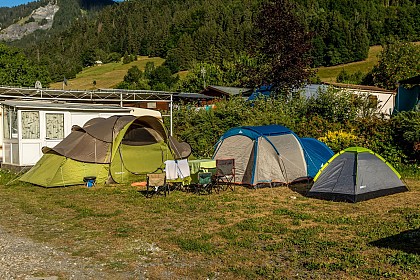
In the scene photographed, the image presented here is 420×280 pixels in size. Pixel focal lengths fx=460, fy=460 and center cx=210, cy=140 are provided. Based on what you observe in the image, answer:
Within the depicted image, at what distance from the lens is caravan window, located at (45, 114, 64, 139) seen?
1733cm

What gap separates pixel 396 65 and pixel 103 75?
174ft

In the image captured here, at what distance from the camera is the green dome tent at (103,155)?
1373cm

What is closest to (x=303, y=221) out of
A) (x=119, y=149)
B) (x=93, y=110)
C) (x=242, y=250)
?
(x=242, y=250)

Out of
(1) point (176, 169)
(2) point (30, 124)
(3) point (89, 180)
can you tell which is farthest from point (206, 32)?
(1) point (176, 169)

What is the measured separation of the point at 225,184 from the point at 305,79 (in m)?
8.54

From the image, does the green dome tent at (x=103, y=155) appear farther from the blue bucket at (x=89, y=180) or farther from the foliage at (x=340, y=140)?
the foliage at (x=340, y=140)

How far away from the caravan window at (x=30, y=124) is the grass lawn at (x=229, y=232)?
198 inches

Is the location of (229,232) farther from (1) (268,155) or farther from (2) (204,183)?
(1) (268,155)

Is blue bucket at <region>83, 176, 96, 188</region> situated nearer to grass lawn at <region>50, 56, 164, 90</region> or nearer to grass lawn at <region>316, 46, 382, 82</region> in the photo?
grass lawn at <region>316, 46, 382, 82</region>

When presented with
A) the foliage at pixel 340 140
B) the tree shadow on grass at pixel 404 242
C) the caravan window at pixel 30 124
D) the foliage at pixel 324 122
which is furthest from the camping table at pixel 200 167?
the caravan window at pixel 30 124

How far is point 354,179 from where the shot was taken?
1063 centimetres

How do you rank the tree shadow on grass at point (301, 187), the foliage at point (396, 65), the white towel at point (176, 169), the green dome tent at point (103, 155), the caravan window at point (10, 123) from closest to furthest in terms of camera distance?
1. the tree shadow on grass at point (301, 187)
2. the white towel at point (176, 169)
3. the green dome tent at point (103, 155)
4. the caravan window at point (10, 123)
5. the foliage at point (396, 65)

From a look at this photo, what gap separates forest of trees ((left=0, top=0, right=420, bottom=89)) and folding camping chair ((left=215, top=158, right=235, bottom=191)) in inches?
1543

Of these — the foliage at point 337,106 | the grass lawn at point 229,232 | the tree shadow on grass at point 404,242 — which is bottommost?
the grass lawn at point 229,232
